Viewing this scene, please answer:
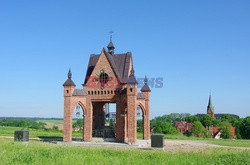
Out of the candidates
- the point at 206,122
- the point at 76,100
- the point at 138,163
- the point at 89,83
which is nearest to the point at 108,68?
the point at 89,83

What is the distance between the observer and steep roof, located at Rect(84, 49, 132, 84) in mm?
25281

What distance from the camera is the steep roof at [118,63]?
25.3m

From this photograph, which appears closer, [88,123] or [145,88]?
[88,123]

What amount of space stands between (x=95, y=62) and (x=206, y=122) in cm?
7185

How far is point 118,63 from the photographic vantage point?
26.4m

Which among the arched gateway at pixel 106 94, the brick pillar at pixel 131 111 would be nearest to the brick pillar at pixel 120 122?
the arched gateway at pixel 106 94

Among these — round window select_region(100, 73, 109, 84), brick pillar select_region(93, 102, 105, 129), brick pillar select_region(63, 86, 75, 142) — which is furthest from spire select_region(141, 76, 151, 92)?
brick pillar select_region(63, 86, 75, 142)

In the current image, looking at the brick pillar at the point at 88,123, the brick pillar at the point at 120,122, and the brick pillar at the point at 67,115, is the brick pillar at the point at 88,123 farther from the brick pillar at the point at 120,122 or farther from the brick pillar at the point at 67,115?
the brick pillar at the point at 120,122

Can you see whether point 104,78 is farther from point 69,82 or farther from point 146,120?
point 146,120

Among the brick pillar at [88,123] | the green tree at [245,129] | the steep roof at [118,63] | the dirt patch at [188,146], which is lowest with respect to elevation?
the green tree at [245,129]

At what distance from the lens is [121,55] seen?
88.0 ft

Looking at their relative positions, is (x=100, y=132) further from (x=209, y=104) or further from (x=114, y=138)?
(x=209, y=104)

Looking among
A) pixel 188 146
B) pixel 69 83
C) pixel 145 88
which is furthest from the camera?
pixel 145 88

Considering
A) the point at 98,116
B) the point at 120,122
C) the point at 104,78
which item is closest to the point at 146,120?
the point at 120,122
